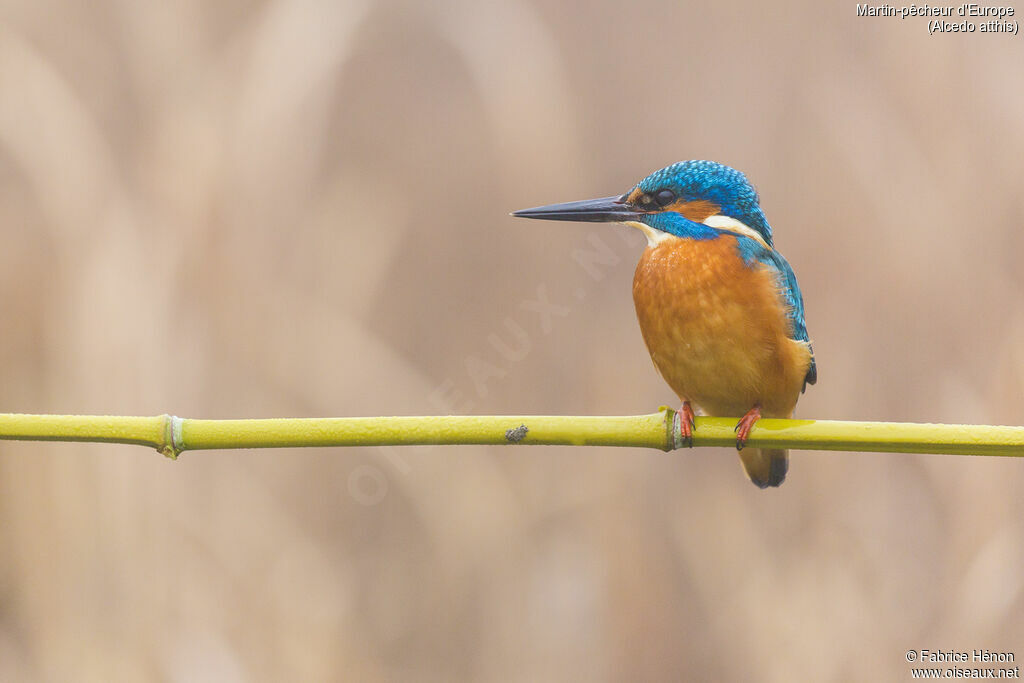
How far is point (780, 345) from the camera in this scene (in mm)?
1217

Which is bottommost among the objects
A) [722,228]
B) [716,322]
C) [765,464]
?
[765,464]

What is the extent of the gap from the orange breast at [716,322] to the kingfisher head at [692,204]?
0.07 feet

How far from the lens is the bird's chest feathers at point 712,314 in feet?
3.86

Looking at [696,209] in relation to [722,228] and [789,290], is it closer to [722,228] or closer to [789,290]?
[722,228]

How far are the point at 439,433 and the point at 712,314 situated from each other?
541 millimetres

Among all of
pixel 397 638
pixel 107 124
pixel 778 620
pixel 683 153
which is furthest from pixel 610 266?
pixel 107 124

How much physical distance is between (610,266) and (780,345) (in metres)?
0.94

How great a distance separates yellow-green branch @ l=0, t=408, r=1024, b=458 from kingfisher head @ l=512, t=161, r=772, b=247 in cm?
42

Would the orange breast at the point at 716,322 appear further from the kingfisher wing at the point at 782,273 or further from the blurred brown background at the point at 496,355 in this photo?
the blurred brown background at the point at 496,355

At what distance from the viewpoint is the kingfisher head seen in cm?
116

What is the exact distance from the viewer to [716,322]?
1196 mm

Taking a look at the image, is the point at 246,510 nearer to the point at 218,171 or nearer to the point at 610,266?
the point at 218,171

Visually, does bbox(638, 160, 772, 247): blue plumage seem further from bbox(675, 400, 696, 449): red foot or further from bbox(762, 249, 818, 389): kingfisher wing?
bbox(675, 400, 696, 449): red foot

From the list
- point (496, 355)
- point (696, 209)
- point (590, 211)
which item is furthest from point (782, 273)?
point (496, 355)
